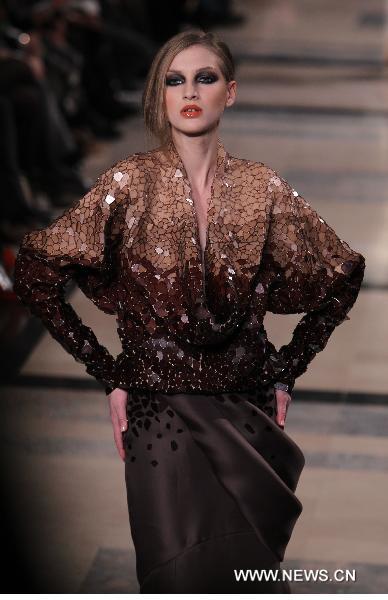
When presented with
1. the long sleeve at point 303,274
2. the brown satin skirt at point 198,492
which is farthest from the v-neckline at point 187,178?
the brown satin skirt at point 198,492

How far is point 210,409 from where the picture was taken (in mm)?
3123

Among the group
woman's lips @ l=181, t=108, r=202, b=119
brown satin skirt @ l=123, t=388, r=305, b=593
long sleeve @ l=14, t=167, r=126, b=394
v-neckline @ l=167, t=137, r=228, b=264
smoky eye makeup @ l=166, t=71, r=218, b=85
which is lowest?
brown satin skirt @ l=123, t=388, r=305, b=593

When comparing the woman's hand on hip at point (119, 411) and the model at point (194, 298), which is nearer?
the model at point (194, 298)

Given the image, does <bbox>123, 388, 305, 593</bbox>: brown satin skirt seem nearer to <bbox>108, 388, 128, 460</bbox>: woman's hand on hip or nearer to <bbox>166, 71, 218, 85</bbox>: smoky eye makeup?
<bbox>108, 388, 128, 460</bbox>: woman's hand on hip

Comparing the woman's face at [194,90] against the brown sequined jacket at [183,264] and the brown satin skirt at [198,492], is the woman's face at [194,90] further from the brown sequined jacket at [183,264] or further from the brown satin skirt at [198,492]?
the brown satin skirt at [198,492]

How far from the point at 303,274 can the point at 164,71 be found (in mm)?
493

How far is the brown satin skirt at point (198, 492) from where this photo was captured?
3.12 meters

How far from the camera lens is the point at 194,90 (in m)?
3.02

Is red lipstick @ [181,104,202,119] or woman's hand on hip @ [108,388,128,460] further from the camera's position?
woman's hand on hip @ [108,388,128,460]

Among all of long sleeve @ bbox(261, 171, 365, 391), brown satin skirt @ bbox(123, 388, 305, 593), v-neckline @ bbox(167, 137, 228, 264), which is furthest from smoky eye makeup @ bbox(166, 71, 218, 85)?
brown satin skirt @ bbox(123, 388, 305, 593)

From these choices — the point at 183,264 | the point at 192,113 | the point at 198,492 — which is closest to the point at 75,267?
the point at 183,264

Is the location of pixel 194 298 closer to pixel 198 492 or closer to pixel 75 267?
pixel 75 267

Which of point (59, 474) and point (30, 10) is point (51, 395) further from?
point (30, 10)

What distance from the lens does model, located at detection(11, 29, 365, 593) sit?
3.06 m
